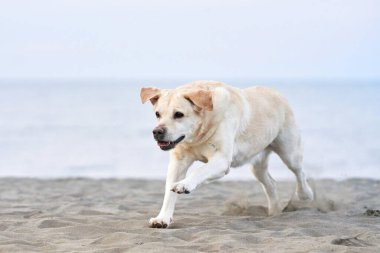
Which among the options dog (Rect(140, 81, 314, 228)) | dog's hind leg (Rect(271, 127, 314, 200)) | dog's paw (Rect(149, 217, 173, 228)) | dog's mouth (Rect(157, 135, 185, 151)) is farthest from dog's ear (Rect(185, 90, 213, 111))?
dog's hind leg (Rect(271, 127, 314, 200))

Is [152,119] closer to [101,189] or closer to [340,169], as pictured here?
→ [340,169]

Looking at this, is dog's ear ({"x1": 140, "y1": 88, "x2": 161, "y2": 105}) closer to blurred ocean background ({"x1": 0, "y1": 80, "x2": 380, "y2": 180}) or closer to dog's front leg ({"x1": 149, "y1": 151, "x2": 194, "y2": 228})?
dog's front leg ({"x1": 149, "y1": 151, "x2": 194, "y2": 228})

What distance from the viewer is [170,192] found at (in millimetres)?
7082

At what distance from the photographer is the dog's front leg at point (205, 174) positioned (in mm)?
6486

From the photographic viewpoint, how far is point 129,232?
6602mm

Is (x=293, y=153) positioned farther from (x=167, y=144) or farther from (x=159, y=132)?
(x=159, y=132)

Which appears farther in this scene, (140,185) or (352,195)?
(140,185)

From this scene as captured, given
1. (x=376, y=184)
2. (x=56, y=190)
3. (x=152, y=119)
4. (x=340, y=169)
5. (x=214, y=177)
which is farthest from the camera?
(x=152, y=119)

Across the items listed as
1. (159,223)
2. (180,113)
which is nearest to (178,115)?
(180,113)

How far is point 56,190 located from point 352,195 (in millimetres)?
4235

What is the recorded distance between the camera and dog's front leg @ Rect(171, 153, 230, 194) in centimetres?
649

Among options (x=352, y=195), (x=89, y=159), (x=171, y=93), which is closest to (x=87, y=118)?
(x=89, y=159)

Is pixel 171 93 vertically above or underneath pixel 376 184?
above

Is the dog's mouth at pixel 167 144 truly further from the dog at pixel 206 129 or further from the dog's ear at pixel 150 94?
the dog's ear at pixel 150 94
